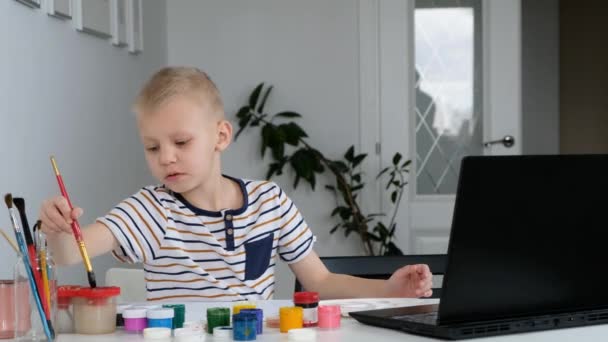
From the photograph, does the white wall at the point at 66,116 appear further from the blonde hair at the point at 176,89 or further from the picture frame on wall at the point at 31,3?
the blonde hair at the point at 176,89

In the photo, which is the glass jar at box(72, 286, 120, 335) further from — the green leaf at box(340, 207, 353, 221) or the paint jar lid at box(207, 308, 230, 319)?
the green leaf at box(340, 207, 353, 221)

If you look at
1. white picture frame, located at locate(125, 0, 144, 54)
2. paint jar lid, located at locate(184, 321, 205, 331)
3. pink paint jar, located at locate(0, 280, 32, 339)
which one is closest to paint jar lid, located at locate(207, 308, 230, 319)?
paint jar lid, located at locate(184, 321, 205, 331)

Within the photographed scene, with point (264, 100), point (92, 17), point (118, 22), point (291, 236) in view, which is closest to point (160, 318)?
point (291, 236)

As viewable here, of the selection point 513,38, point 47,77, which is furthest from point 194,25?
point 47,77

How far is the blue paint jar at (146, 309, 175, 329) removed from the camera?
126 cm

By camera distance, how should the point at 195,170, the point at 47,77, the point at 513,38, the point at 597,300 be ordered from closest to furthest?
the point at 597,300 → the point at 195,170 → the point at 47,77 → the point at 513,38

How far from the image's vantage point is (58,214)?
4.27 ft

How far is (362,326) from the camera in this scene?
132 centimetres

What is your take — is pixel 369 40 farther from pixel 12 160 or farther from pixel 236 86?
pixel 12 160

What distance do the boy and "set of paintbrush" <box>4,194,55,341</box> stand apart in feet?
1.15

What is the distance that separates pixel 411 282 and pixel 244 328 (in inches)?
16.9

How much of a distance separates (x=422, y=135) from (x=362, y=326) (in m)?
3.23

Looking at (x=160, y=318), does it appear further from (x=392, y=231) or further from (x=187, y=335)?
(x=392, y=231)

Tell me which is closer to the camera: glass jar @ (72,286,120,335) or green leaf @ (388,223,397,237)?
glass jar @ (72,286,120,335)
